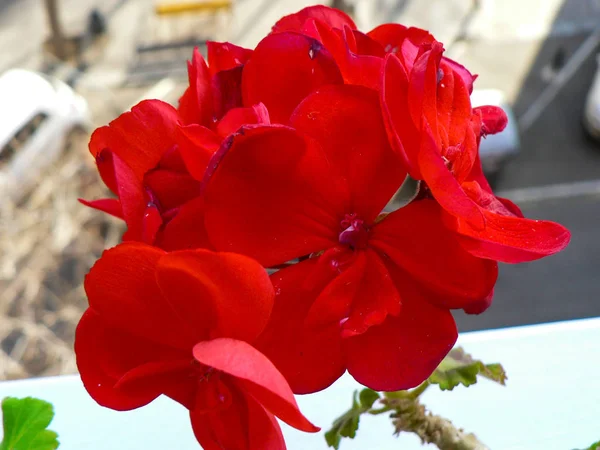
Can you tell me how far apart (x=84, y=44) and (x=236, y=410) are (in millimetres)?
2151

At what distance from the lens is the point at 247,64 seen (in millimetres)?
221

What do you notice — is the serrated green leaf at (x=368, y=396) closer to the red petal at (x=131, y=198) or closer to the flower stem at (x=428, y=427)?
the flower stem at (x=428, y=427)

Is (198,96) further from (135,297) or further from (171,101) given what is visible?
(171,101)

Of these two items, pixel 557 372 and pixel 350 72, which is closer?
pixel 350 72

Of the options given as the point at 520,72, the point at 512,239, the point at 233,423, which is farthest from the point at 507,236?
the point at 520,72

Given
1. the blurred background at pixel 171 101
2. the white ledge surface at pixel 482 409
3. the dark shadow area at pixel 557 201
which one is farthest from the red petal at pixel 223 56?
the dark shadow area at pixel 557 201

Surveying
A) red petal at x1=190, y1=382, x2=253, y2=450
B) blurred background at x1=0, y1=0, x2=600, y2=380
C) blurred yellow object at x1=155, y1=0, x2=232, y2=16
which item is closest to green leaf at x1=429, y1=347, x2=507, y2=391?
red petal at x1=190, y1=382, x2=253, y2=450

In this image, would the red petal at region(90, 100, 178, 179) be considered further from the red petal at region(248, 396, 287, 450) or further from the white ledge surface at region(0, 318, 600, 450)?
the white ledge surface at region(0, 318, 600, 450)

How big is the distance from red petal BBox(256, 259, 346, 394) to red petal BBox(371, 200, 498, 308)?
0.02 metres

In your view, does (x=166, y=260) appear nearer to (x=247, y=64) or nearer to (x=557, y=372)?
(x=247, y=64)

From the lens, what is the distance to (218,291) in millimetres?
183

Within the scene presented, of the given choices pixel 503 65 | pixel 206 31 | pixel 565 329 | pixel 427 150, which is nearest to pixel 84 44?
pixel 206 31

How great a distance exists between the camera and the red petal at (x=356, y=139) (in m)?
0.20

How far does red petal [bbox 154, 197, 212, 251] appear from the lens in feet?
0.66
